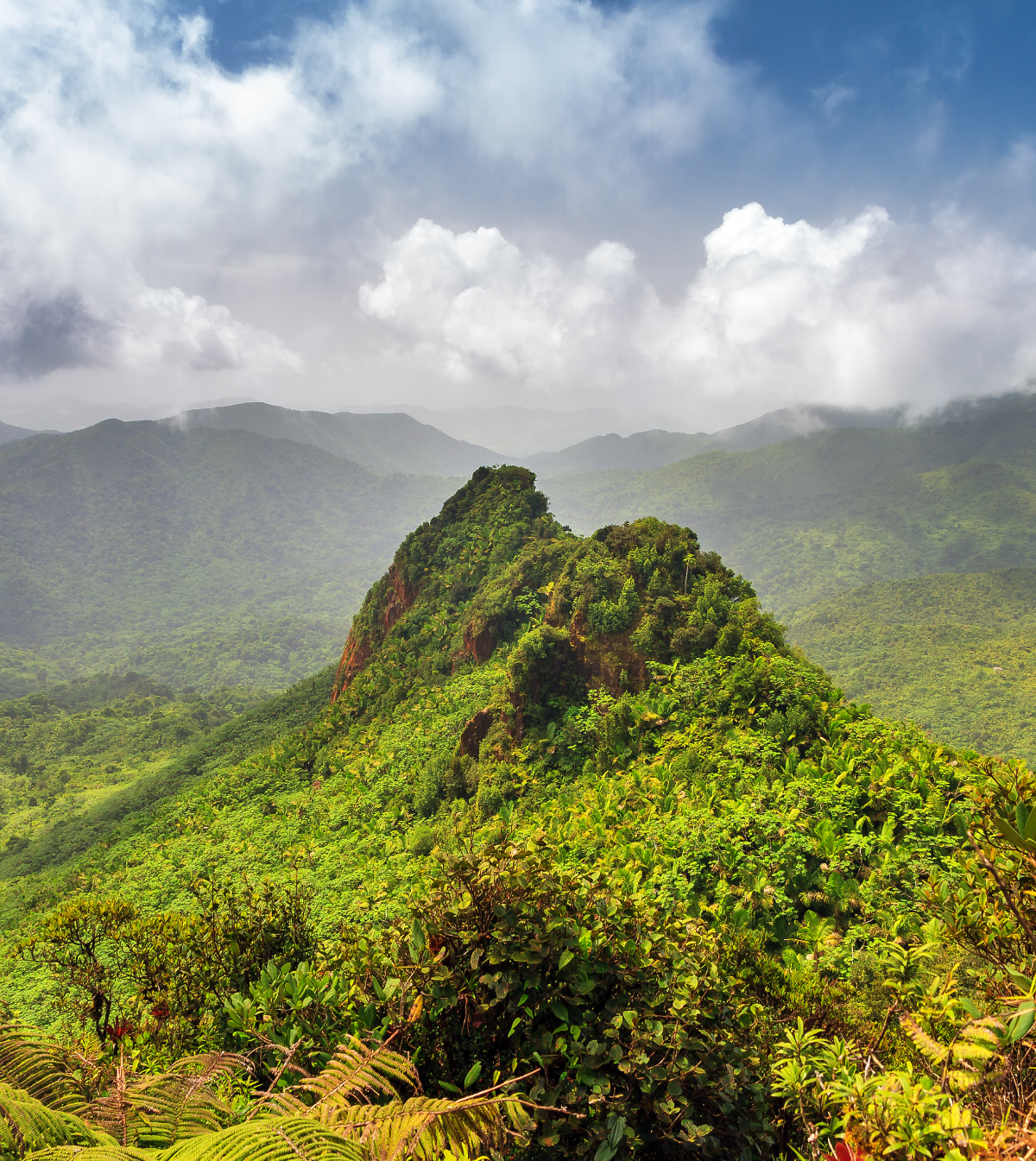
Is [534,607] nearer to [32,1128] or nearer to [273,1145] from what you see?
[273,1145]

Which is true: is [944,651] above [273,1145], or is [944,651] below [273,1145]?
below

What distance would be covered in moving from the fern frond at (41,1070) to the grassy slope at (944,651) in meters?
54.1

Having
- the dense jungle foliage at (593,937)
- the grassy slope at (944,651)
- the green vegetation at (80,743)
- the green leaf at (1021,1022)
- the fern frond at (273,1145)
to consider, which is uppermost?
the green leaf at (1021,1022)

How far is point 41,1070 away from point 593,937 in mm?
2749

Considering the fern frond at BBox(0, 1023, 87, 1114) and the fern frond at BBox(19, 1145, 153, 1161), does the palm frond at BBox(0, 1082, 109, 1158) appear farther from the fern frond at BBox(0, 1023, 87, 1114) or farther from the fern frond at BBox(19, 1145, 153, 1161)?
the fern frond at BBox(0, 1023, 87, 1114)

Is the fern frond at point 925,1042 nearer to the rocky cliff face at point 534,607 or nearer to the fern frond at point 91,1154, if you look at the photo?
the fern frond at point 91,1154

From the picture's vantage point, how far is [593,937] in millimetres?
3293

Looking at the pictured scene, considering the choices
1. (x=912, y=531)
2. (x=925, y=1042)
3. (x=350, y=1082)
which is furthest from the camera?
(x=912, y=531)

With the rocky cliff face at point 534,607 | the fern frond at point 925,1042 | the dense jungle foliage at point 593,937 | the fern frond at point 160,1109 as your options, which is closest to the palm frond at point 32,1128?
the dense jungle foliage at point 593,937

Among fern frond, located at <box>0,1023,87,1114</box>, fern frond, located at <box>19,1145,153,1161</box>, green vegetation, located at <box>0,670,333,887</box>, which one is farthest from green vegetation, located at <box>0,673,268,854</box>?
fern frond, located at <box>19,1145,153,1161</box>

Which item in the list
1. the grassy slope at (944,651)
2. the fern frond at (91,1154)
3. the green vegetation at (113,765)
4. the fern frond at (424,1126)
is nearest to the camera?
the fern frond at (91,1154)

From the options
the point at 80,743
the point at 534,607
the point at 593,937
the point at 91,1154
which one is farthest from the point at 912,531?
the point at 91,1154

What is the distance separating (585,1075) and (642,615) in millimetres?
13118

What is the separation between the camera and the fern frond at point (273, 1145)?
1893 millimetres
